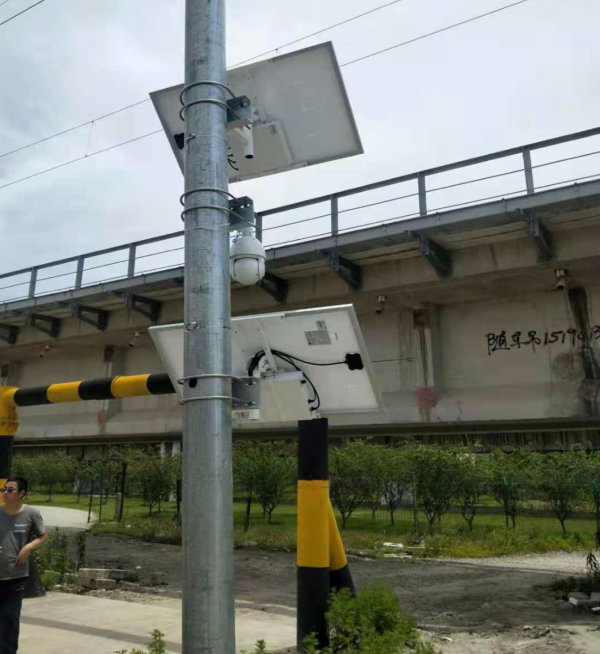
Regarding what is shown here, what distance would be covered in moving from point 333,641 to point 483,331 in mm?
8885

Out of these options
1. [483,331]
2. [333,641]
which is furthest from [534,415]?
[333,641]

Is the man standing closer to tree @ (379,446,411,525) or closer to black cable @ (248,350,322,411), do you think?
black cable @ (248,350,322,411)

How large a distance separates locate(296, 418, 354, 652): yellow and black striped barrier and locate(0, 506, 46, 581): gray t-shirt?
2447 millimetres

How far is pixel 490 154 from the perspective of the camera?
1356cm

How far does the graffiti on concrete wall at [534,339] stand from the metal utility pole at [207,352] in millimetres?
10284

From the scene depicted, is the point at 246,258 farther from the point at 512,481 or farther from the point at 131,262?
the point at 512,481

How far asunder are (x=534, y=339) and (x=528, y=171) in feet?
11.2

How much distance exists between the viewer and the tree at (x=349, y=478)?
21375 mm

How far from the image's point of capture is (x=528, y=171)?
12.8 meters

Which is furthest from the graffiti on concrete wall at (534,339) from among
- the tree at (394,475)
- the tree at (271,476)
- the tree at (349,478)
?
the tree at (271,476)

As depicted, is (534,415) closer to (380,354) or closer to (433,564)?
(380,354)

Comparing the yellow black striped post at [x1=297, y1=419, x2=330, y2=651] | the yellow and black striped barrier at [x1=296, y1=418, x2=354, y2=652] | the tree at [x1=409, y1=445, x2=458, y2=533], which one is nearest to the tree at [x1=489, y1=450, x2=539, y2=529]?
the tree at [x1=409, y1=445, x2=458, y2=533]

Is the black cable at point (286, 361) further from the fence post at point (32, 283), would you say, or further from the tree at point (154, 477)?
the tree at point (154, 477)

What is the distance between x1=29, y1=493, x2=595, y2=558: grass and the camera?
17250 mm
